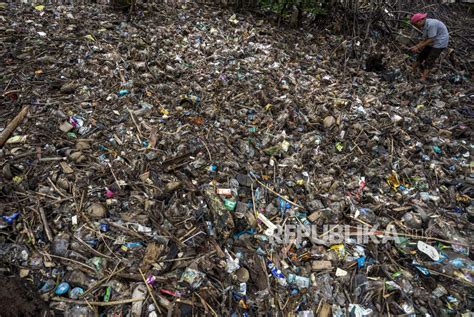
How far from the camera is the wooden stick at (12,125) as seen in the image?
2495 millimetres

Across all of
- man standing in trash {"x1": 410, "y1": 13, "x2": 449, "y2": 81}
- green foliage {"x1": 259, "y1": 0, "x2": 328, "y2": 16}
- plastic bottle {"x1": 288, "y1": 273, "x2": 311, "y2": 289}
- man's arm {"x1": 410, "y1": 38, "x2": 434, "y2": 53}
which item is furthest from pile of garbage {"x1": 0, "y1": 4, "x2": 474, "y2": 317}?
green foliage {"x1": 259, "y1": 0, "x2": 328, "y2": 16}

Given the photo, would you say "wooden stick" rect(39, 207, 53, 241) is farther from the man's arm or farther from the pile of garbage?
the man's arm

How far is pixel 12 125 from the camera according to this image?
261 centimetres

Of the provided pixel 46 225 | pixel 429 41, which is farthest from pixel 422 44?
pixel 46 225

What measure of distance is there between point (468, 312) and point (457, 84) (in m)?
4.32

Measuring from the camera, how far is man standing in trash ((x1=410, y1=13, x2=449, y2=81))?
4.86 metres

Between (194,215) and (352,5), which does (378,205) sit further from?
(352,5)

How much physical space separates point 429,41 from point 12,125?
20.0 ft

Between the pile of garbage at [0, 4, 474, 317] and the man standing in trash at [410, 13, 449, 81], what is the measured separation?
2.84ft

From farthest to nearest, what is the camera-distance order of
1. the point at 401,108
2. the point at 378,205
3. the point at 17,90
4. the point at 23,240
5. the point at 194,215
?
the point at 401,108, the point at 17,90, the point at 378,205, the point at 194,215, the point at 23,240

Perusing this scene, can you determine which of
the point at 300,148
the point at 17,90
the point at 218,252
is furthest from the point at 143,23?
the point at 218,252

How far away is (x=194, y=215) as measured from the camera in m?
2.33

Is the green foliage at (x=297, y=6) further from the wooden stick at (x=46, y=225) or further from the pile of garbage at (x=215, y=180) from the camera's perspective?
the wooden stick at (x=46, y=225)

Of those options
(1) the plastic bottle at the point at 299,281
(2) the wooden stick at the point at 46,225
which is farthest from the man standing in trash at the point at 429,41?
(2) the wooden stick at the point at 46,225
